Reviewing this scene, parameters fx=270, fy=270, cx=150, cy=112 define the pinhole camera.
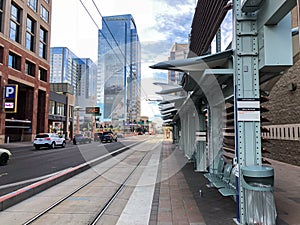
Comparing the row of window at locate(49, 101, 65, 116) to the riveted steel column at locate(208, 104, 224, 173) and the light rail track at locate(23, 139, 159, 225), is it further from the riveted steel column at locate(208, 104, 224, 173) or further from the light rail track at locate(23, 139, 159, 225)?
the riveted steel column at locate(208, 104, 224, 173)

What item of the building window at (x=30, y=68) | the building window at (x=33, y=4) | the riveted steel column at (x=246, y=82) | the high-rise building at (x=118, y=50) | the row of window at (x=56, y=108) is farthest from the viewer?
the row of window at (x=56, y=108)

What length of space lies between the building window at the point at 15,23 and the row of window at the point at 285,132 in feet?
110

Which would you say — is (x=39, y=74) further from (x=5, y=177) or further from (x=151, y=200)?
(x=151, y=200)

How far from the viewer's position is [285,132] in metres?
12.8

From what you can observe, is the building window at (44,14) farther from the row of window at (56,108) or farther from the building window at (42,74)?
the row of window at (56,108)

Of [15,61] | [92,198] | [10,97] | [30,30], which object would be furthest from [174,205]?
[30,30]

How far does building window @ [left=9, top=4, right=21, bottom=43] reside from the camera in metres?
35.0

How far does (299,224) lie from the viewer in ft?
14.7

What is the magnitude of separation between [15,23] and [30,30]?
12.9 feet

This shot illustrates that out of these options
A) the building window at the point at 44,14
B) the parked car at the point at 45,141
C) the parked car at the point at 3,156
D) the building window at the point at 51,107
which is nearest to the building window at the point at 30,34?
the building window at the point at 44,14

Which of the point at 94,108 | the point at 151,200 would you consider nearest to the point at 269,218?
the point at 151,200

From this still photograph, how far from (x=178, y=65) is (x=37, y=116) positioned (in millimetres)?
42336

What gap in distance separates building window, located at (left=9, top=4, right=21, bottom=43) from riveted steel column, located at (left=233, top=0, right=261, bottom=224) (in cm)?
3665

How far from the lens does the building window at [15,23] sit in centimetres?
3503
